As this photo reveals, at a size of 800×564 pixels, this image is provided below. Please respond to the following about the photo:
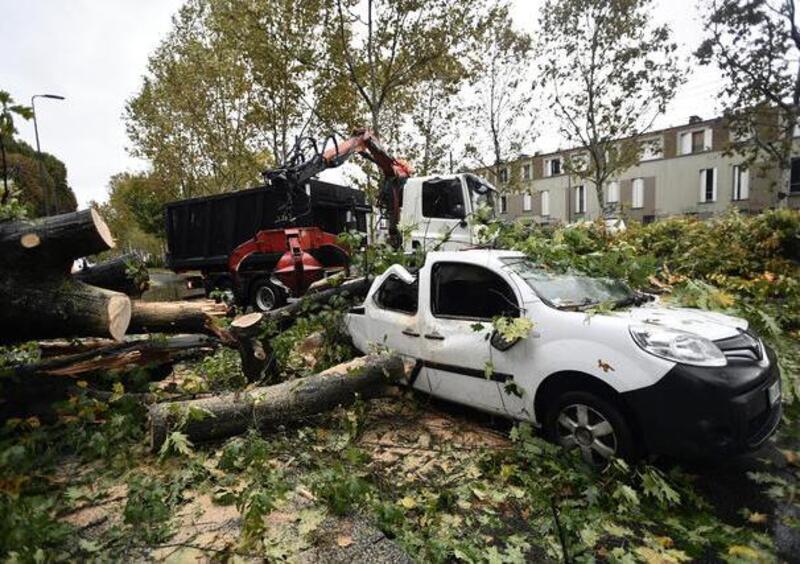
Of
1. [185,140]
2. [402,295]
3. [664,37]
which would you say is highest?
[664,37]

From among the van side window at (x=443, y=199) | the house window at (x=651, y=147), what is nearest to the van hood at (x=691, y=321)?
the van side window at (x=443, y=199)

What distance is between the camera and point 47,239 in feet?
11.2

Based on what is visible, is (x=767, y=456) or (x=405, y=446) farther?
(x=405, y=446)

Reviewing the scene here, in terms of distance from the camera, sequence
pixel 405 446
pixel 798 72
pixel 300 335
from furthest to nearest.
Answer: pixel 798 72 → pixel 300 335 → pixel 405 446

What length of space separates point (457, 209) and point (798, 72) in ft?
67.4

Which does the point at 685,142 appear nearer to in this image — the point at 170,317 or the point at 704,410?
the point at 704,410

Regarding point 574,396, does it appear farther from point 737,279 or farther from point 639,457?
point 737,279

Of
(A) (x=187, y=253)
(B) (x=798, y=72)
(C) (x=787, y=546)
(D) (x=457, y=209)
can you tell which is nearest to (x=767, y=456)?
(C) (x=787, y=546)

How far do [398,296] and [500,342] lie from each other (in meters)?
1.41

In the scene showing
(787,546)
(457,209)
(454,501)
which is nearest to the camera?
(787,546)

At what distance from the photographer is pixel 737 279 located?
7.07 meters

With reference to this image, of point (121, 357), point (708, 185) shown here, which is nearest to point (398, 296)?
point (121, 357)

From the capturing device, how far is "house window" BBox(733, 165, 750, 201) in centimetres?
3338

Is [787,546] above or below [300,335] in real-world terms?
below
